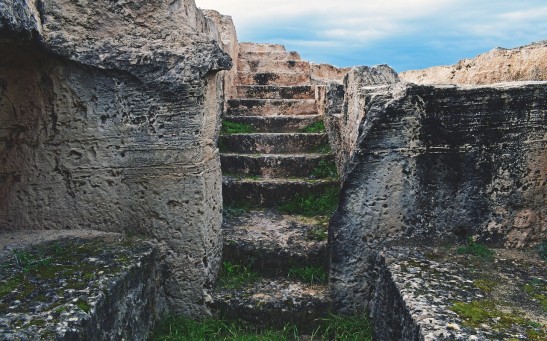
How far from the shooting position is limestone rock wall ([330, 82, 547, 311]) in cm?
301

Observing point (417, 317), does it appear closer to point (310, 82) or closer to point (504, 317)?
point (504, 317)

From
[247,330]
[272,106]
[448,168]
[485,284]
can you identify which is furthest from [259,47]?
[485,284]

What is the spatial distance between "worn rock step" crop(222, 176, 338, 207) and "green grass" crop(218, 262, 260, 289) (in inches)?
43.7

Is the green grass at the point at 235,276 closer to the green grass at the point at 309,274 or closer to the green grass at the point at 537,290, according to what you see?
the green grass at the point at 309,274

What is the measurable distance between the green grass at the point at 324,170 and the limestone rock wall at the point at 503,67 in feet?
5.49

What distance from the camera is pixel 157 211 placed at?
3.17 metres

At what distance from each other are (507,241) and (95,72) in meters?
2.92

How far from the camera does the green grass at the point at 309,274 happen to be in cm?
359

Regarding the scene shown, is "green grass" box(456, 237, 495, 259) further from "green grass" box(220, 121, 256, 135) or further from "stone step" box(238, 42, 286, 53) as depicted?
"stone step" box(238, 42, 286, 53)

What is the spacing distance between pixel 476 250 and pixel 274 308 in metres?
1.41

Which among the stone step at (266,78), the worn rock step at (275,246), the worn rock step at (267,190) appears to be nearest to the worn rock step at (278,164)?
the worn rock step at (267,190)

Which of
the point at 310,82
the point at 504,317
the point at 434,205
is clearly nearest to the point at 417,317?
the point at 504,317

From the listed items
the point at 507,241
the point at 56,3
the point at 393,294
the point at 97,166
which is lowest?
the point at 393,294

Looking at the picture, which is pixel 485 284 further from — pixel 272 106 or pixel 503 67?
pixel 272 106
